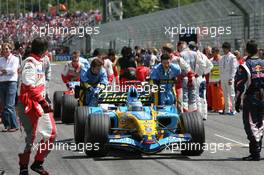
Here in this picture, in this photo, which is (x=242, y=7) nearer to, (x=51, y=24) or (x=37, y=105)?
(x=37, y=105)

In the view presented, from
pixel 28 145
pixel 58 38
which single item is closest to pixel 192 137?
pixel 28 145

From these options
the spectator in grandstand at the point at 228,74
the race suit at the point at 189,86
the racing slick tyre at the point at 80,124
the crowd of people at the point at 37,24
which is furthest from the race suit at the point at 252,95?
the crowd of people at the point at 37,24

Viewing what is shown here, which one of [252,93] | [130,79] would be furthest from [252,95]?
[130,79]

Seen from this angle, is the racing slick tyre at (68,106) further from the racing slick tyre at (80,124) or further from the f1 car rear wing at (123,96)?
the racing slick tyre at (80,124)

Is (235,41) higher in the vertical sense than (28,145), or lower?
higher

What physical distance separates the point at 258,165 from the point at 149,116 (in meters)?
1.99

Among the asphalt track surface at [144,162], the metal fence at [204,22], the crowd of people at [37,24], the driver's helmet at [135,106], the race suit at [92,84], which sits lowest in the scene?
the asphalt track surface at [144,162]

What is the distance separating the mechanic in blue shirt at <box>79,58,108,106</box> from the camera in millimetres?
15199

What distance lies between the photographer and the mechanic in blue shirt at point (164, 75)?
50.4ft

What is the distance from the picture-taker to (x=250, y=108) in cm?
1264

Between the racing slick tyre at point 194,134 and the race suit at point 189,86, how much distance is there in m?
5.11

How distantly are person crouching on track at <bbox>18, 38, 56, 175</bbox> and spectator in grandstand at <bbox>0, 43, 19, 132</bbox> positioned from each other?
6.04 metres

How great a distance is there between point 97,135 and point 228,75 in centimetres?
943

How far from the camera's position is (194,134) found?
1269cm
